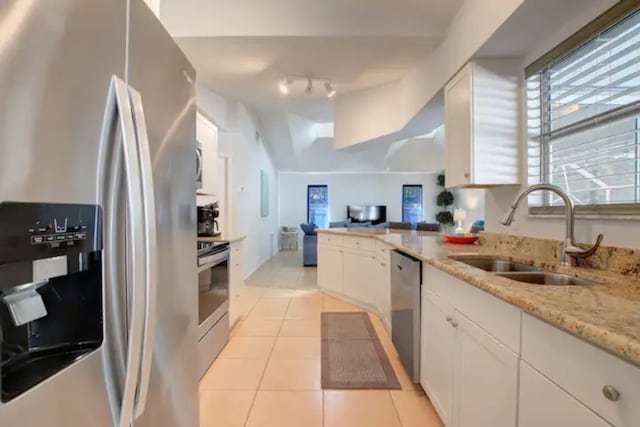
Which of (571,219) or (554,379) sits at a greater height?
(571,219)

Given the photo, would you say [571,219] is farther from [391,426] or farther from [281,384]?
[281,384]

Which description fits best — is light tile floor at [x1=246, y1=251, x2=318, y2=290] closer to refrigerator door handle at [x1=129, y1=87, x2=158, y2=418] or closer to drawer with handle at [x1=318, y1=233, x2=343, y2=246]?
drawer with handle at [x1=318, y1=233, x2=343, y2=246]

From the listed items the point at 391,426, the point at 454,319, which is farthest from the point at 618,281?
the point at 391,426

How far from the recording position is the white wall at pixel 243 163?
471 centimetres

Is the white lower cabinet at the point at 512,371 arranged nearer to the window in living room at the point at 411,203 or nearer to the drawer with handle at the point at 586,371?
the drawer with handle at the point at 586,371

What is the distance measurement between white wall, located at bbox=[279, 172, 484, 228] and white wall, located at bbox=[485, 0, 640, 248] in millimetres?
7864

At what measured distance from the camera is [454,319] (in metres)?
1.53

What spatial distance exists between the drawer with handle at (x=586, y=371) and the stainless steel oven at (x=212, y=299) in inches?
76.2

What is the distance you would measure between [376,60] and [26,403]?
3.42 m

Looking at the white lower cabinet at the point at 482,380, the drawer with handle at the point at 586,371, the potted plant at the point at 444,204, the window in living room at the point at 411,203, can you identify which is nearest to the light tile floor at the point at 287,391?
the white lower cabinet at the point at 482,380

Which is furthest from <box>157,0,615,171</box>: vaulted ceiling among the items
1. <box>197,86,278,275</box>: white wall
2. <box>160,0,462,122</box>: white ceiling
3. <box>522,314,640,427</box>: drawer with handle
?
<box>522,314,640,427</box>: drawer with handle

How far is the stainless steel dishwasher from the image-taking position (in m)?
2.09

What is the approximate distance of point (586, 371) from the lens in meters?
0.76

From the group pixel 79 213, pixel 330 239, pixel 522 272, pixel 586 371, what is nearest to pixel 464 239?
pixel 522 272
